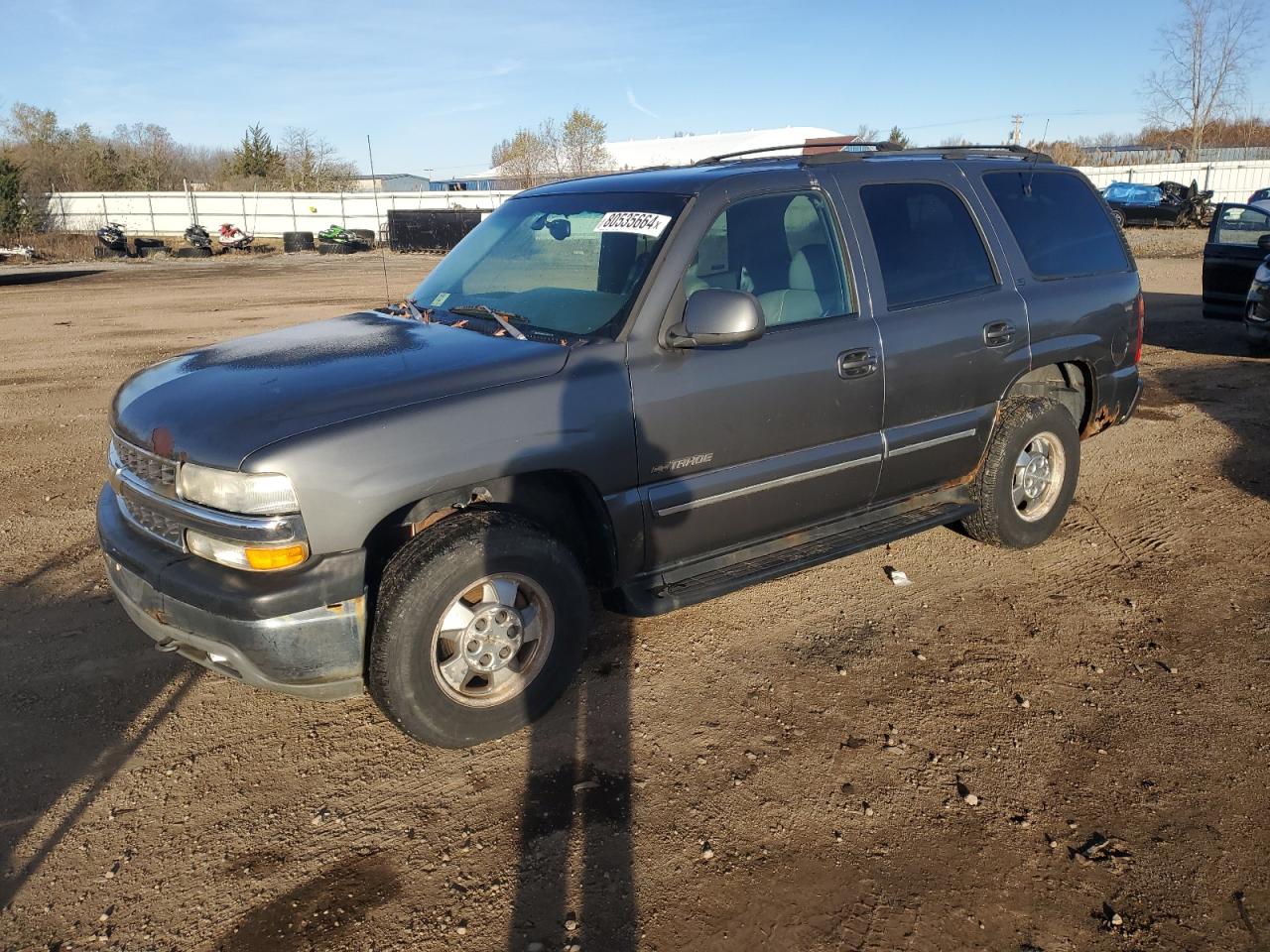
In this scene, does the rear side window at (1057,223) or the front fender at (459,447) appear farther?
the rear side window at (1057,223)

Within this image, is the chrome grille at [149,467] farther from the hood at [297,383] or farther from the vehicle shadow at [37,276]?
the vehicle shadow at [37,276]

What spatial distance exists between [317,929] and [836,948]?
56.5 inches

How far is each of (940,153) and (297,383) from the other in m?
3.47

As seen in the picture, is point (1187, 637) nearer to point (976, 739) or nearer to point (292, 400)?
point (976, 739)

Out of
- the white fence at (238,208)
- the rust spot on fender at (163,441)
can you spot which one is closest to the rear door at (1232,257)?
the rust spot on fender at (163,441)

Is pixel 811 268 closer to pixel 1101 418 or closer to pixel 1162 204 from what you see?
pixel 1101 418

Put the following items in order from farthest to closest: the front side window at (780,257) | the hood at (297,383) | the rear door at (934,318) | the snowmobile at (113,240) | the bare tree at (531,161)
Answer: the bare tree at (531,161), the snowmobile at (113,240), the rear door at (934,318), the front side window at (780,257), the hood at (297,383)

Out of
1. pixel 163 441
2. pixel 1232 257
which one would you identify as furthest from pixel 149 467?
pixel 1232 257

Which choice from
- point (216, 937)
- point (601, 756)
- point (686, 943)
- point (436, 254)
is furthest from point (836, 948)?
point (436, 254)

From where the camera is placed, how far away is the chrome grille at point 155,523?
3.20 metres

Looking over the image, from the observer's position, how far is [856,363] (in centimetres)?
406

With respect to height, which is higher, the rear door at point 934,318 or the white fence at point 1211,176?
the white fence at point 1211,176

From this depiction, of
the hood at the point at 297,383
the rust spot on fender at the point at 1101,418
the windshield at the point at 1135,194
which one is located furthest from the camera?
the windshield at the point at 1135,194

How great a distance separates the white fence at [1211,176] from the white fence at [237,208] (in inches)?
1096
